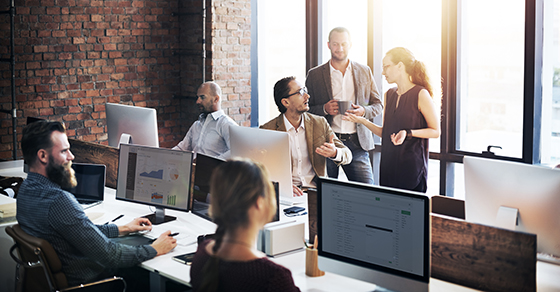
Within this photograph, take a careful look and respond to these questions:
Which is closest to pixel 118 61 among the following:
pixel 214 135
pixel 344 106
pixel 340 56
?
pixel 214 135

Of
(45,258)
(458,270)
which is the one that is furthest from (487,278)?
(45,258)

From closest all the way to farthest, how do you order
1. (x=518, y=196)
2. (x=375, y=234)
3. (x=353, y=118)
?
(x=375, y=234) < (x=518, y=196) < (x=353, y=118)

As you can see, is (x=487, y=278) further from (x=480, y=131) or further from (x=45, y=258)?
(x=480, y=131)

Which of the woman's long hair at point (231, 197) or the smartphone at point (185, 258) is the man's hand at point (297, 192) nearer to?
the smartphone at point (185, 258)

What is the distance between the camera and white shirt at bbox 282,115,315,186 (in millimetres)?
3740

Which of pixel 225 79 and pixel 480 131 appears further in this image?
pixel 225 79

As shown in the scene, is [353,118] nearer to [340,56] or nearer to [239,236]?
[340,56]

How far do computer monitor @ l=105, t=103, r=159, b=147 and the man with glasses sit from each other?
0.78 metres

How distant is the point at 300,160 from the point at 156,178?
102cm

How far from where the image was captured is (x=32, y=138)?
8.41 ft

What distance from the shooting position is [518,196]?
7.40 ft

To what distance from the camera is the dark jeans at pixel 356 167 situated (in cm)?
448

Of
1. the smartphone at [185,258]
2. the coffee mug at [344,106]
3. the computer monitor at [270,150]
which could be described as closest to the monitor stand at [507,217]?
the computer monitor at [270,150]

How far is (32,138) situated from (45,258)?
54cm
